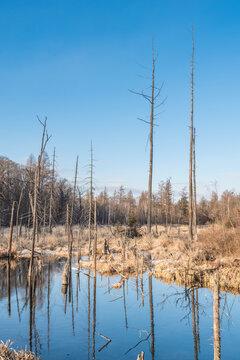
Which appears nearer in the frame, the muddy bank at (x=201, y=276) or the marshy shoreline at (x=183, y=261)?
the muddy bank at (x=201, y=276)

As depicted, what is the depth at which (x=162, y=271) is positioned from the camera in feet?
44.0

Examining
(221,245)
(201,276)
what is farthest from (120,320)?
(221,245)

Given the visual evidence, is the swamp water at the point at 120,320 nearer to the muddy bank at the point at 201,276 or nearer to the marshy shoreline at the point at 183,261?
the muddy bank at the point at 201,276

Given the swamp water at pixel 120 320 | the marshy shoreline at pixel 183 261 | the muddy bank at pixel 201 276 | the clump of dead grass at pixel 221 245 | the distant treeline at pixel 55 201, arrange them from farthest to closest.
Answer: the distant treeline at pixel 55 201 < the clump of dead grass at pixel 221 245 < the marshy shoreline at pixel 183 261 < the muddy bank at pixel 201 276 < the swamp water at pixel 120 320

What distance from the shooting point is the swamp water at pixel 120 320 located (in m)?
6.59

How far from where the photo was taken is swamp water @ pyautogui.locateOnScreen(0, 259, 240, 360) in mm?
6594

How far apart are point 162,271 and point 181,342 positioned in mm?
6362

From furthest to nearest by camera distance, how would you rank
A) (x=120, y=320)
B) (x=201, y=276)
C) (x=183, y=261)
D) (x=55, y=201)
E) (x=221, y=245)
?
(x=55, y=201)
(x=221, y=245)
(x=183, y=261)
(x=201, y=276)
(x=120, y=320)

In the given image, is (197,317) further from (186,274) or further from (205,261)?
(205,261)

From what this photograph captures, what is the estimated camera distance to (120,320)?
8562 mm

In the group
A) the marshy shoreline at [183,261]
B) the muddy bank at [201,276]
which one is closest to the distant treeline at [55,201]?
the marshy shoreline at [183,261]

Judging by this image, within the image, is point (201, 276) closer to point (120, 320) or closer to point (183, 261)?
point (183, 261)

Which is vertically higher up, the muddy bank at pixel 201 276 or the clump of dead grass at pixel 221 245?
the clump of dead grass at pixel 221 245

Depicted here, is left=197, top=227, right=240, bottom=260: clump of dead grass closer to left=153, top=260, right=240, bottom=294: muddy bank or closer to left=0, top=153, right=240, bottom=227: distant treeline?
left=153, top=260, right=240, bottom=294: muddy bank
